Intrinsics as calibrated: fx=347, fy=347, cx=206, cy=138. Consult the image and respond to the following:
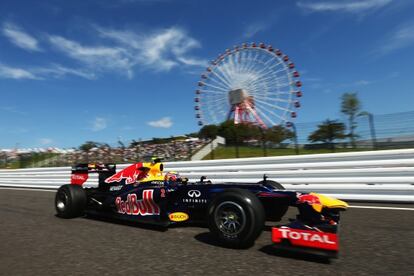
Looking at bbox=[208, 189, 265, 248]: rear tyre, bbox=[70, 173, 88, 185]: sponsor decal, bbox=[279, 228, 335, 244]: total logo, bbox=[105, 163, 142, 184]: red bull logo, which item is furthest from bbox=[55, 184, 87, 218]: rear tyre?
bbox=[279, 228, 335, 244]: total logo

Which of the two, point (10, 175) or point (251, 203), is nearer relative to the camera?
point (251, 203)

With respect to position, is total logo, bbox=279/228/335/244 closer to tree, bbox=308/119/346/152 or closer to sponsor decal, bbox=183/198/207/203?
sponsor decal, bbox=183/198/207/203

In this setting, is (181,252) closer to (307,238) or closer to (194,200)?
(194,200)

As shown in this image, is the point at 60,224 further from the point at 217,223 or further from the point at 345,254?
the point at 345,254

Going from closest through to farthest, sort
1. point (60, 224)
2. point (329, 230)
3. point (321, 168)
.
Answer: point (329, 230) → point (60, 224) → point (321, 168)

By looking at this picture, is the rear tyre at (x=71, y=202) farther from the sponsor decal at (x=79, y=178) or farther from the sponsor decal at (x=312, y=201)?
the sponsor decal at (x=312, y=201)

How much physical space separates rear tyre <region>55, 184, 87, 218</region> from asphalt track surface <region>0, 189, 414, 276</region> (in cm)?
69

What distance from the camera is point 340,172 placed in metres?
7.48

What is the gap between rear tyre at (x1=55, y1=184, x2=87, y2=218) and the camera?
6309 mm

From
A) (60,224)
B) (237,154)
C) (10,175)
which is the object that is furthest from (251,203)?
(10,175)

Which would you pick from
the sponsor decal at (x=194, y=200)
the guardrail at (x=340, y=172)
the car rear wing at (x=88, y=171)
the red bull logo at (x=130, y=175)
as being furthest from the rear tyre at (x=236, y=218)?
the guardrail at (x=340, y=172)

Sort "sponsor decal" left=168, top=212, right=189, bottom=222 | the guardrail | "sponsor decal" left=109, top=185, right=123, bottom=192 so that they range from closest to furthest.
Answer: "sponsor decal" left=168, top=212, right=189, bottom=222
"sponsor decal" left=109, top=185, right=123, bottom=192
the guardrail

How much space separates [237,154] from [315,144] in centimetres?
291

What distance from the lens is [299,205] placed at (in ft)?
13.0
